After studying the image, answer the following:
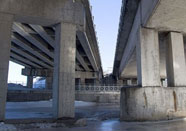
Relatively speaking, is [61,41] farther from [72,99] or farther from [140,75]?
[140,75]

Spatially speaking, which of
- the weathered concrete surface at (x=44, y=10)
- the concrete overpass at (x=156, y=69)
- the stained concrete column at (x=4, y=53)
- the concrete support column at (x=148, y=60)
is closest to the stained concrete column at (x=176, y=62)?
the concrete overpass at (x=156, y=69)

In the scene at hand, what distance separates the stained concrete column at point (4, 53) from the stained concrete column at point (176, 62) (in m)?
8.08

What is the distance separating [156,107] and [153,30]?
400cm

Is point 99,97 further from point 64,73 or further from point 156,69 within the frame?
point 64,73

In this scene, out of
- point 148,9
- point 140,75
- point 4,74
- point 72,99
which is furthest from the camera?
point 140,75

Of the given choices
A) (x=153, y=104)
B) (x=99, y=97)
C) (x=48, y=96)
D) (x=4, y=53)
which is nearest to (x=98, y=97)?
(x=99, y=97)

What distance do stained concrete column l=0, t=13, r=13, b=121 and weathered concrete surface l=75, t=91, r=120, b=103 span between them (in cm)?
2081

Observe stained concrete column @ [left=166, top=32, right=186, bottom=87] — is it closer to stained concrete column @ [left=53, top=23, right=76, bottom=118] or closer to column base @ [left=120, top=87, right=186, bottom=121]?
column base @ [left=120, top=87, right=186, bottom=121]

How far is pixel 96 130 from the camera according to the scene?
6781 millimetres

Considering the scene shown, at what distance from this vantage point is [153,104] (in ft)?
29.9

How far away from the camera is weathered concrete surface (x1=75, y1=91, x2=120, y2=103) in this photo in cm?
2877

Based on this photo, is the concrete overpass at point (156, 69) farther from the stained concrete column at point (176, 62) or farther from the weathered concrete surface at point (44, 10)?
the weathered concrete surface at point (44, 10)

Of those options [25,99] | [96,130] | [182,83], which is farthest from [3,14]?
[25,99]

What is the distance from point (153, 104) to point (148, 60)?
2.24 metres
